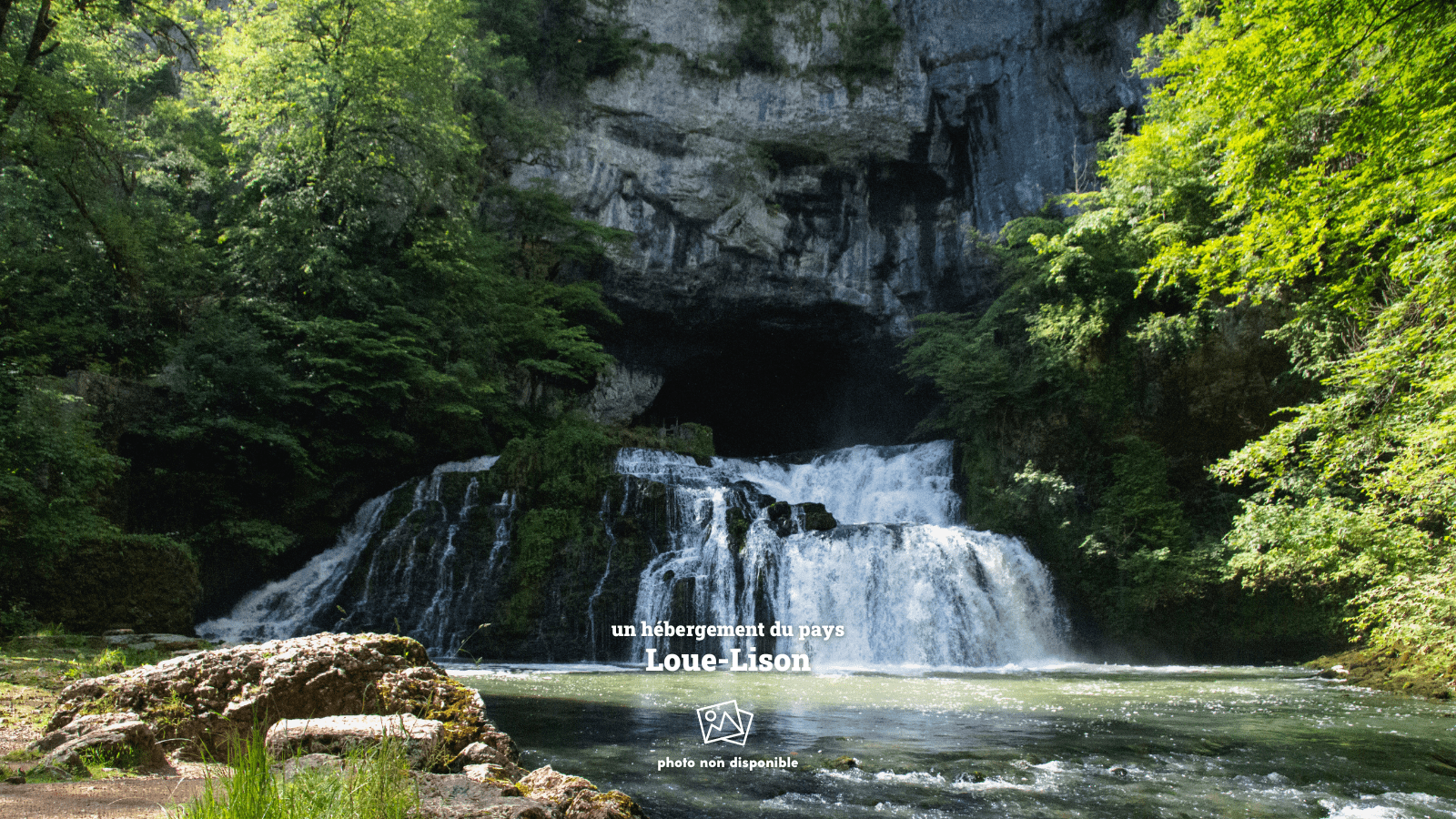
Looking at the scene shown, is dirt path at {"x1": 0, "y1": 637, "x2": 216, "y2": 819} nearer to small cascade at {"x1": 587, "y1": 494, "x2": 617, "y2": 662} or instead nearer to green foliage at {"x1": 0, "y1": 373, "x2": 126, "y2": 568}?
green foliage at {"x1": 0, "y1": 373, "x2": 126, "y2": 568}

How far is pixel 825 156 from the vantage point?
26.0 meters

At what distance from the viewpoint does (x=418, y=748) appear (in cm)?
333

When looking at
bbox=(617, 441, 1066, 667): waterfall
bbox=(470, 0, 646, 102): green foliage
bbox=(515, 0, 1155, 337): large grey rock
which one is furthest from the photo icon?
bbox=(470, 0, 646, 102): green foliage

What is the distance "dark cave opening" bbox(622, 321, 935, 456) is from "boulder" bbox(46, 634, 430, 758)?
23.6 metres

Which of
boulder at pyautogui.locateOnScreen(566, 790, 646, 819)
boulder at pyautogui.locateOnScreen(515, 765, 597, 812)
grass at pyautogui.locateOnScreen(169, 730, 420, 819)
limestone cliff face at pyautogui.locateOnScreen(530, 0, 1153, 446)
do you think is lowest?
boulder at pyautogui.locateOnScreen(566, 790, 646, 819)

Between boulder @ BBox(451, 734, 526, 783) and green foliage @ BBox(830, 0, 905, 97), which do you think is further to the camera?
green foliage @ BBox(830, 0, 905, 97)

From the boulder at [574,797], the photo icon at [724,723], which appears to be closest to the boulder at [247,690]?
the boulder at [574,797]

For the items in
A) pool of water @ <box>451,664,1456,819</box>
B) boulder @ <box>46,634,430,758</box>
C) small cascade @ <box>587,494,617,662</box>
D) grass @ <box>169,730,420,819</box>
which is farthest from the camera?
small cascade @ <box>587,494,617,662</box>

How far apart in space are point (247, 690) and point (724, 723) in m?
3.99

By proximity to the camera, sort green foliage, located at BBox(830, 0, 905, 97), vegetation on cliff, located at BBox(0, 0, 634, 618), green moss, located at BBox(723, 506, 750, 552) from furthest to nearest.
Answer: green foliage, located at BBox(830, 0, 905, 97)
green moss, located at BBox(723, 506, 750, 552)
vegetation on cliff, located at BBox(0, 0, 634, 618)

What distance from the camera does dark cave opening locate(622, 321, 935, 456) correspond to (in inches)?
1109

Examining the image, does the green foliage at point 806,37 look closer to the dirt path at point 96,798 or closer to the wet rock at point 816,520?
the wet rock at point 816,520

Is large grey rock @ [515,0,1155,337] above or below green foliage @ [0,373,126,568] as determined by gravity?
above

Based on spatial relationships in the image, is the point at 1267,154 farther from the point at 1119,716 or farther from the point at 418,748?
the point at 418,748
